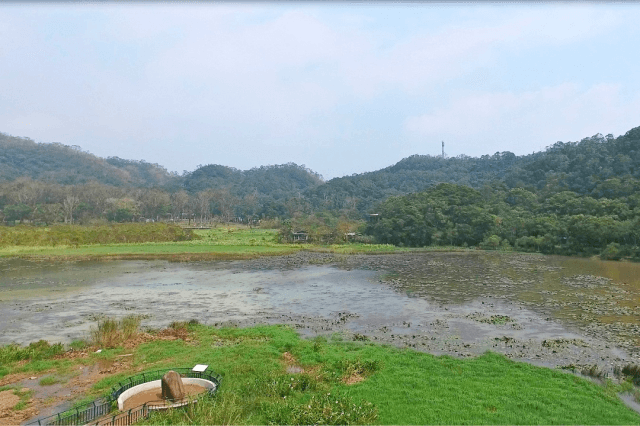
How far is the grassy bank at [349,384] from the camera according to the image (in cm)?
924

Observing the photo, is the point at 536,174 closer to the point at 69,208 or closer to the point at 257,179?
the point at 69,208

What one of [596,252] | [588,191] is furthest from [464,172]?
[596,252]

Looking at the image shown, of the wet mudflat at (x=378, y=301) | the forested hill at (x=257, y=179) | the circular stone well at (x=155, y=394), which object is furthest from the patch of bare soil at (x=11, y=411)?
the forested hill at (x=257, y=179)

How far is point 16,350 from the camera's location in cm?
1407

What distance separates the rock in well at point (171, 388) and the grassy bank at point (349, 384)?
29.2 inches

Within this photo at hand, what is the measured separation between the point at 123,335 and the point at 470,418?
1181cm

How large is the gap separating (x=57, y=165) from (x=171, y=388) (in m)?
173

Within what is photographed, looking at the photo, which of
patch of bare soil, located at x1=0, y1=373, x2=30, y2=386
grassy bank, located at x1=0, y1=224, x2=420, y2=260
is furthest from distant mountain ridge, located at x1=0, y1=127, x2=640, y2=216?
patch of bare soil, located at x1=0, y1=373, x2=30, y2=386

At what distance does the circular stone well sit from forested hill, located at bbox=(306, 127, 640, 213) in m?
56.4

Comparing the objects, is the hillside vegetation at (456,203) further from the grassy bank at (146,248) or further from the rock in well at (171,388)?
the rock in well at (171,388)

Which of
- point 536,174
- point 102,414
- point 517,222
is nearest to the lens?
point 102,414

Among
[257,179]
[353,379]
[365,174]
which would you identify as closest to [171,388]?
[353,379]

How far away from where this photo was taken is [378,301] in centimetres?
2355

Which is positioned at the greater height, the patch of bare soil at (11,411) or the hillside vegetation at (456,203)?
the hillside vegetation at (456,203)
